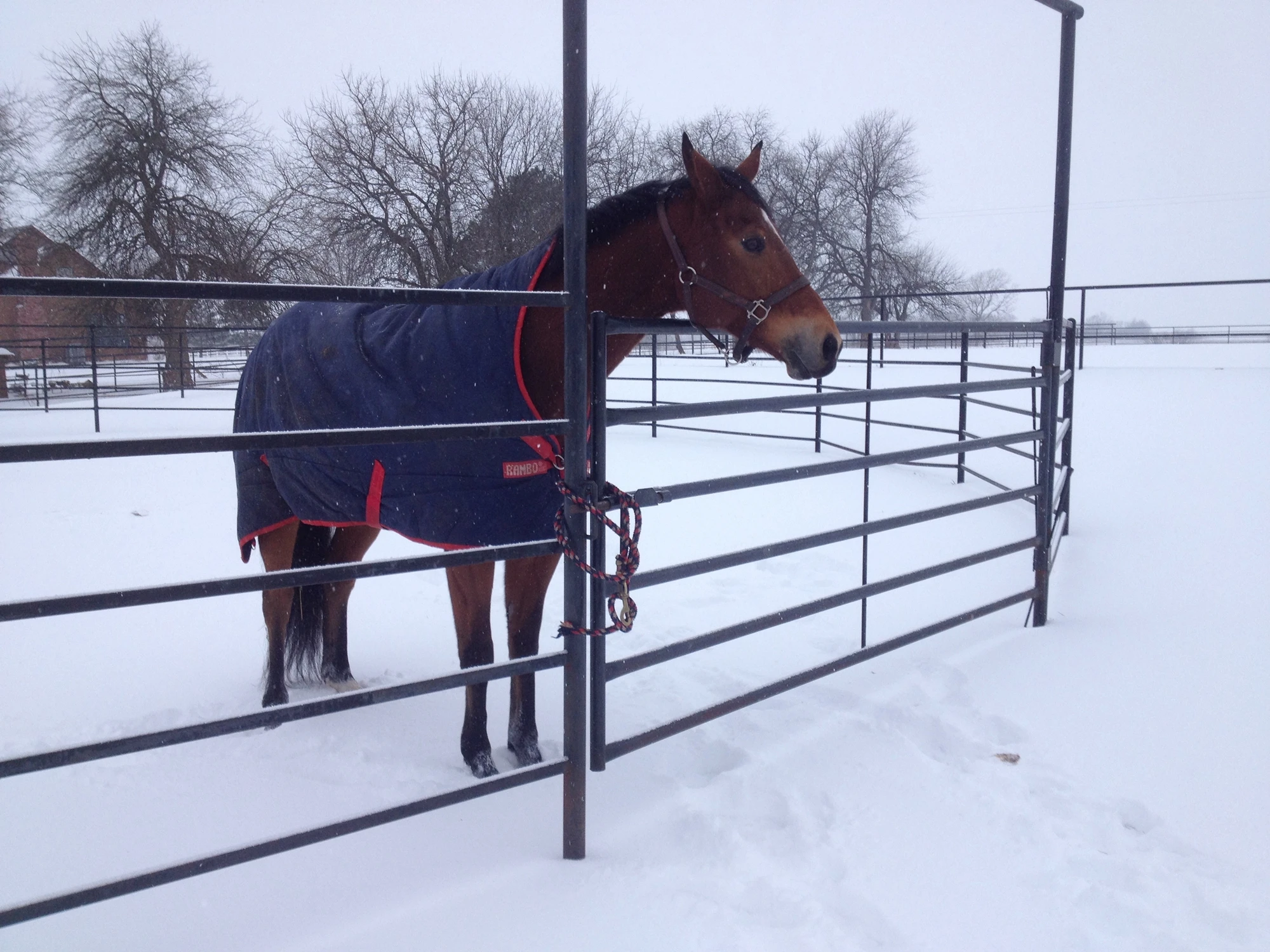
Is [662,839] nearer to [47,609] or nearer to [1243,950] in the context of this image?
[1243,950]

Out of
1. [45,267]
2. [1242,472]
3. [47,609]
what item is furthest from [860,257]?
[47,609]

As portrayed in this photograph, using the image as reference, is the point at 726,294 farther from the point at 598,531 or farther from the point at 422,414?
the point at 422,414

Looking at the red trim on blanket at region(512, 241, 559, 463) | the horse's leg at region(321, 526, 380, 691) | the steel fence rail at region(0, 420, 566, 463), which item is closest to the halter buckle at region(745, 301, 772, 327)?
the red trim on blanket at region(512, 241, 559, 463)

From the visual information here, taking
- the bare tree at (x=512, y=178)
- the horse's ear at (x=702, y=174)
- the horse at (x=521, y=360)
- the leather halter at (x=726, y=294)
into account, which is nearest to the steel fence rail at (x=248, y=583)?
the horse at (x=521, y=360)

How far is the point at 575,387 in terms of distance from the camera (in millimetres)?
1928

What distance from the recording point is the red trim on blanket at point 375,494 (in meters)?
2.41

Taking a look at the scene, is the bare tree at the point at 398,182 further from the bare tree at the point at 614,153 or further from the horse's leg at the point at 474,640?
the horse's leg at the point at 474,640

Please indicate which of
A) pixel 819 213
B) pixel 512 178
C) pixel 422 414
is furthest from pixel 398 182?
pixel 422 414

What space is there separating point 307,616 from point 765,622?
5.74ft

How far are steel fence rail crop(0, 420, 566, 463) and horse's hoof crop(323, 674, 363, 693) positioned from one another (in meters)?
1.78

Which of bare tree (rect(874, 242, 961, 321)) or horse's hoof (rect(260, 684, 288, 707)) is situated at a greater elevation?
bare tree (rect(874, 242, 961, 321))

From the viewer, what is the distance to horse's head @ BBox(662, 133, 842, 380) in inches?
89.1

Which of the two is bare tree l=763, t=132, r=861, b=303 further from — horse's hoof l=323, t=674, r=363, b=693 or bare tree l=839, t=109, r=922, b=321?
horse's hoof l=323, t=674, r=363, b=693

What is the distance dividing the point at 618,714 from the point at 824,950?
1.26 meters
